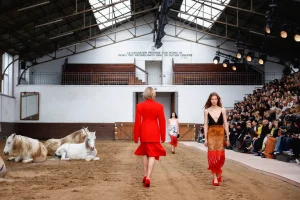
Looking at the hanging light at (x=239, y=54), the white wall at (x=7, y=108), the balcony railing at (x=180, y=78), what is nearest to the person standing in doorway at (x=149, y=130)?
the hanging light at (x=239, y=54)

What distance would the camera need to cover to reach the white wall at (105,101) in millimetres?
31453

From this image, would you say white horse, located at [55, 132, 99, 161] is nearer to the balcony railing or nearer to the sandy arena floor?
the sandy arena floor

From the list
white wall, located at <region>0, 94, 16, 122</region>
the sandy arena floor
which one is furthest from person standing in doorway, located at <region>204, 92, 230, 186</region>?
white wall, located at <region>0, 94, 16, 122</region>

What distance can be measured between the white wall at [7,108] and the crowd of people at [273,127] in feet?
49.4

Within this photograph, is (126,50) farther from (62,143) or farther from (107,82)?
(62,143)

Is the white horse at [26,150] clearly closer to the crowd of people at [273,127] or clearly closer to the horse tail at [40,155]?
the horse tail at [40,155]

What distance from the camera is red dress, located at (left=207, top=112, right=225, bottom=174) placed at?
7289 millimetres

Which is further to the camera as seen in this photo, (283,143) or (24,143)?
(283,143)

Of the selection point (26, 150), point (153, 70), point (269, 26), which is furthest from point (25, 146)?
point (153, 70)

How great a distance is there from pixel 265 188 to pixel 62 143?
27.1 feet

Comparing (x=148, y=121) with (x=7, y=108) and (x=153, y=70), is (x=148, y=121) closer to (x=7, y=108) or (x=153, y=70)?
(x=7, y=108)

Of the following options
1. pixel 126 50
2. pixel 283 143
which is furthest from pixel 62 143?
pixel 126 50

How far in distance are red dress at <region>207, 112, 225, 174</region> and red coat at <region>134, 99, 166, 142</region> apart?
943 millimetres

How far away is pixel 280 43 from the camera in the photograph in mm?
27875
